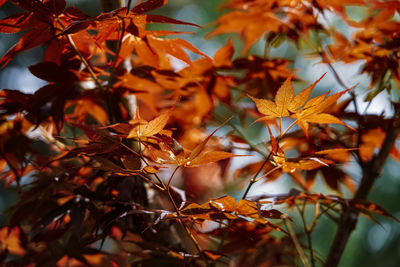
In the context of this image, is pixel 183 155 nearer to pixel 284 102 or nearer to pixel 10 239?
pixel 284 102

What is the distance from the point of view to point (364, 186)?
→ 2.25 feet

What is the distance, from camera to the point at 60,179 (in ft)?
1.72

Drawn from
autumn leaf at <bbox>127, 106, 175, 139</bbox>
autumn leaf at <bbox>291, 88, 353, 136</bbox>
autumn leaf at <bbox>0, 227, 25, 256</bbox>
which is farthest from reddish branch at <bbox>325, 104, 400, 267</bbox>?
autumn leaf at <bbox>0, 227, 25, 256</bbox>

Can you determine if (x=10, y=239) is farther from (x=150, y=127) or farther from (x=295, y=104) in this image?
(x=295, y=104)

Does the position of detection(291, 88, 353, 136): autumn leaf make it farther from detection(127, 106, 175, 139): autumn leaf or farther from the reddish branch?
the reddish branch

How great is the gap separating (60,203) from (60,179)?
9 centimetres

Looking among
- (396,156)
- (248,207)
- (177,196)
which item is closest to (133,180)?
(177,196)

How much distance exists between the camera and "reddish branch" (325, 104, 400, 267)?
2.12ft

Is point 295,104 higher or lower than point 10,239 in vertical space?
higher

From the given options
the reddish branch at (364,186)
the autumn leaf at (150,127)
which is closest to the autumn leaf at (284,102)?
the autumn leaf at (150,127)

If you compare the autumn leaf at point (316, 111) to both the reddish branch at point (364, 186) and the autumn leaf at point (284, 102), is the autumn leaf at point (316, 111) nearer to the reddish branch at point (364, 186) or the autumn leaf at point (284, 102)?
the autumn leaf at point (284, 102)

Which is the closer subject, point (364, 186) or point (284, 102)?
point (284, 102)

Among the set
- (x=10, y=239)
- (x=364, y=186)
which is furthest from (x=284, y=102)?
(x=10, y=239)

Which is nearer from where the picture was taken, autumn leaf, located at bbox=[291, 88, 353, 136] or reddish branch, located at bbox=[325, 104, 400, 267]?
autumn leaf, located at bbox=[291, 88, 353, 136]
